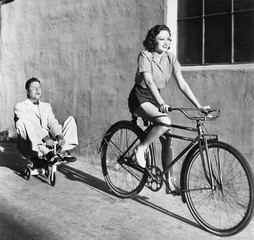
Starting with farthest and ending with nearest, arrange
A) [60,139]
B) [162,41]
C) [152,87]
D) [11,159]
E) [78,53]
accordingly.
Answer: [11,159]
[78,53]
[60,139]
[162,41]
[152,87]

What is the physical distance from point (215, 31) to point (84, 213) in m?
2.65

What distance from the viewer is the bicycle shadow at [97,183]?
361 centimetres

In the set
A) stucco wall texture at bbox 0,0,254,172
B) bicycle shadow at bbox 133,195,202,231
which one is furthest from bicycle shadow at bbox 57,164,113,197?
stucco wall texture at bbox 0,0,254,172

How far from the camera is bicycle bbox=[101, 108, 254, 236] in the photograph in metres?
3.09

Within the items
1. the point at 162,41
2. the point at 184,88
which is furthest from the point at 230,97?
the point at 162,41

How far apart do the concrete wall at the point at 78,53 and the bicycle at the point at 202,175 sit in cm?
94

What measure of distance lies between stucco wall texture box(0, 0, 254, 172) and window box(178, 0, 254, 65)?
243 mm

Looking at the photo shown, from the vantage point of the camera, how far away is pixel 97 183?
462 centimetres

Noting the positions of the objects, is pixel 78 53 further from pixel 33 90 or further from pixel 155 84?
pixel 155 84

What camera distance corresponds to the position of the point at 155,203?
3957 mm

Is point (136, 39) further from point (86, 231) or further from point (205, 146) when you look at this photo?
point (86, 231)

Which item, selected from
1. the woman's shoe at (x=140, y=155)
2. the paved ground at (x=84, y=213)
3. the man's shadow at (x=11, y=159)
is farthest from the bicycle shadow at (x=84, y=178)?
the woman's shoe at (x=140, y=155)

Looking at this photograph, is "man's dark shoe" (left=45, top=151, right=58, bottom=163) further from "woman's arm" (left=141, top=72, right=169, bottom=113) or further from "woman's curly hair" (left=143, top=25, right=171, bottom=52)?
"woman's curly hair" (left=143, top=25, right=171, bottom=52)

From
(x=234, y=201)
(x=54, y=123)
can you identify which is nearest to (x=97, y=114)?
(x=54, y=123)
